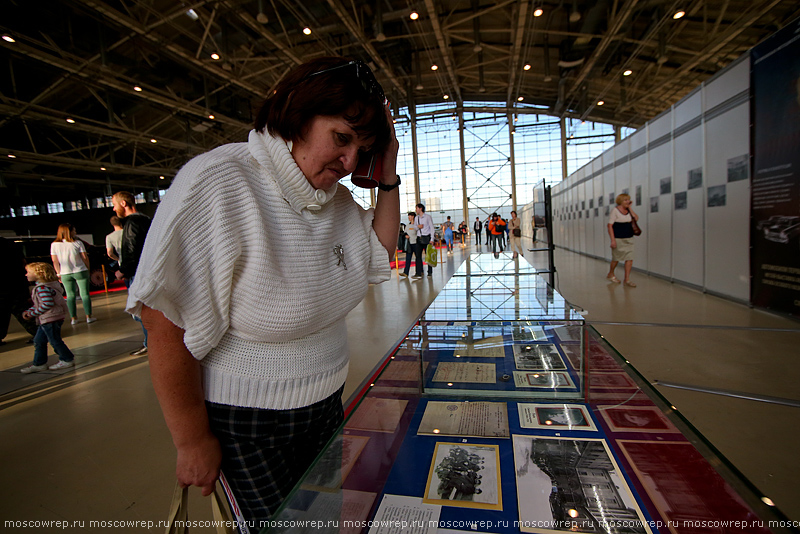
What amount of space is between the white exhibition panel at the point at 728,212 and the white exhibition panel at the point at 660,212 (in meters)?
1.19

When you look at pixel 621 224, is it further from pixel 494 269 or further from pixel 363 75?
pixel 363 75

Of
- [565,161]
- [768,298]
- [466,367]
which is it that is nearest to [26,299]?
[466,367]

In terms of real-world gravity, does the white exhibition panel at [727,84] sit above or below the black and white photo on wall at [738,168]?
above

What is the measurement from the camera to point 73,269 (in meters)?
5.62

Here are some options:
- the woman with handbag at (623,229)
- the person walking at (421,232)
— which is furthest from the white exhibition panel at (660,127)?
the person walking at (421,232)

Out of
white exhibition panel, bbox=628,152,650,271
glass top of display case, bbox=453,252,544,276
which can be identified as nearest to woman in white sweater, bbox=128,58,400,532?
glass top of display case, bbox=453,252,544,276

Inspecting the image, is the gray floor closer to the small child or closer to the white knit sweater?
the small child

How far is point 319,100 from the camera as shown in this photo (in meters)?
0.78

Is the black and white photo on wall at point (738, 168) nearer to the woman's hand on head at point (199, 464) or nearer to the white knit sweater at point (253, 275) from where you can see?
the white knit sweater at point (253, 275)

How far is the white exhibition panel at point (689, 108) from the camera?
19.1 ft

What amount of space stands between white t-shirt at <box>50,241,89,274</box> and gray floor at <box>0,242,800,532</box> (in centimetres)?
103

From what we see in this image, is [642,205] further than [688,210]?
Yes

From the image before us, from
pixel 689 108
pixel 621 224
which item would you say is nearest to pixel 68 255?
pixel 621 224

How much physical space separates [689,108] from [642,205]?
2287 mm
